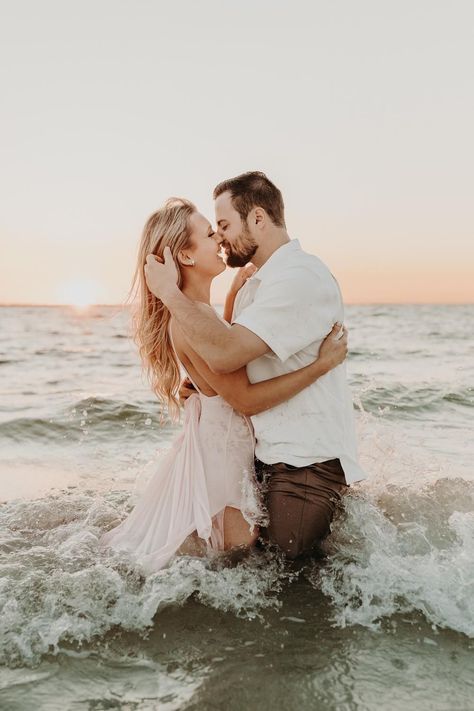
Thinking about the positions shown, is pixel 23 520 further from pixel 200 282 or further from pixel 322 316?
pixel 322 316

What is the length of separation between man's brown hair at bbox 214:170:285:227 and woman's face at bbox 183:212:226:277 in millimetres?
217

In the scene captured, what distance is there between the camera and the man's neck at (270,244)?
446cm

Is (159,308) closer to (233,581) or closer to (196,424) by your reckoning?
(196,424)

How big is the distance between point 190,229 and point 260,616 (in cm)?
219

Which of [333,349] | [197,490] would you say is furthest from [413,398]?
[197,490]

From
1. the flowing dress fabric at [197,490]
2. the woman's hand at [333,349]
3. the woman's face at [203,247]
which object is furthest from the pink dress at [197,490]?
the woman's face at [203,247]

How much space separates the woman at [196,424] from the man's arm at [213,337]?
19 cm

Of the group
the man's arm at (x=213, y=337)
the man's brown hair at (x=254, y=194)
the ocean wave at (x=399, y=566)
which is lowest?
the ocean wave at (x=399, y=566)

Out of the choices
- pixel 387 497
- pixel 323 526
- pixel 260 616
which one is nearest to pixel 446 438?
pixel 387 497

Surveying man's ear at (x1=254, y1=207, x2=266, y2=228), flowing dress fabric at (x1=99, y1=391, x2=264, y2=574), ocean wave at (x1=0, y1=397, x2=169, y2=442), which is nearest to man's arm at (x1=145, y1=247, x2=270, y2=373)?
flowing dress fabric at (x1=99, y1=391, x2=264, y2=574)

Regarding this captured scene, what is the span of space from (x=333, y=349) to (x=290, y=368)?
26 cm

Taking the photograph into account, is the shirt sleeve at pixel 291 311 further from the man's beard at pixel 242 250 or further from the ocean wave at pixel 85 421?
the ocean wave at pixel 85 421

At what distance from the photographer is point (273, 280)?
4012 mm

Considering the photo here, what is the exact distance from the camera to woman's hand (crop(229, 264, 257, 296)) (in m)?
5.00
